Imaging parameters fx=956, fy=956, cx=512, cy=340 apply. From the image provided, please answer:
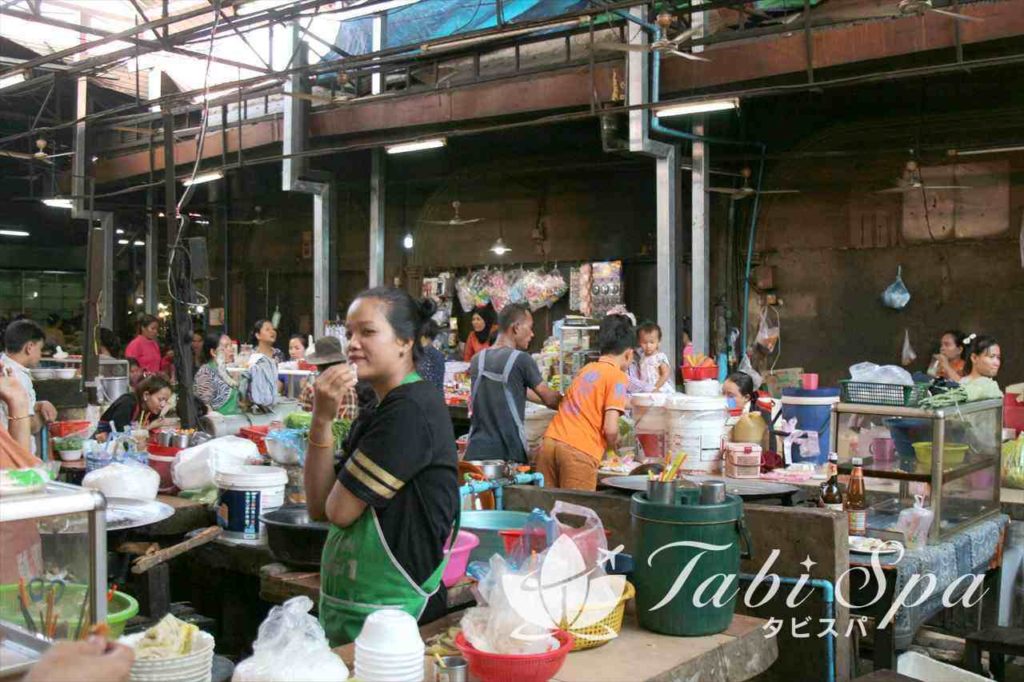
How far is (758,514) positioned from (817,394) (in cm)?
253

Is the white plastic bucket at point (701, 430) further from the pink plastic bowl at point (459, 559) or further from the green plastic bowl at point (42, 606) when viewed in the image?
the green plastic bowl at point (42, 606)

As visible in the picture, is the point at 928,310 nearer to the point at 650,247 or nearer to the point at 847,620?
the point at 650,247

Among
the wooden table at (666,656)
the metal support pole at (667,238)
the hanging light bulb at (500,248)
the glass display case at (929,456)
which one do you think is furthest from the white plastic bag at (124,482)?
the hanging light bulb at (500,248)

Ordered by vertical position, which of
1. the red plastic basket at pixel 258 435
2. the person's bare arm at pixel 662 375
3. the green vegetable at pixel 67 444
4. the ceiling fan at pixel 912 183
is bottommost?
the green vegetable at pixel 67 444

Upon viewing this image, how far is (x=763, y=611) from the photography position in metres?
3.61

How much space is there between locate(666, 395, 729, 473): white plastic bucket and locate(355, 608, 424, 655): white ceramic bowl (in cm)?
309

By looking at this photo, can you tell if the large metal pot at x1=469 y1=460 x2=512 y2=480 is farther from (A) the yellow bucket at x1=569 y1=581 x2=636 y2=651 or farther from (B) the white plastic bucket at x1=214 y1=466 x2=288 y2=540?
(A) the yellow bucket at x1=569 y1=581 x2=636 y2=651

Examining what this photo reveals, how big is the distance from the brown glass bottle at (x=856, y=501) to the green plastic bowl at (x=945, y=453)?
405 mm

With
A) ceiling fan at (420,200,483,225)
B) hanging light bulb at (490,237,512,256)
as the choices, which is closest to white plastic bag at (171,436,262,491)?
hanging light bulb at (490,237,512,256)

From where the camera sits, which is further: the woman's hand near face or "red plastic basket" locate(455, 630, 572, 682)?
the woman's hand near face

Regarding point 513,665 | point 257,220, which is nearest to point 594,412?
point 513,665

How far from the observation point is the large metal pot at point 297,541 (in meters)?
3.61

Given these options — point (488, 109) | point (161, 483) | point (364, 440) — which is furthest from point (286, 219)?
point (364, 440)

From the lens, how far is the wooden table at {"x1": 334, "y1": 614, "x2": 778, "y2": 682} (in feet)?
8.16
